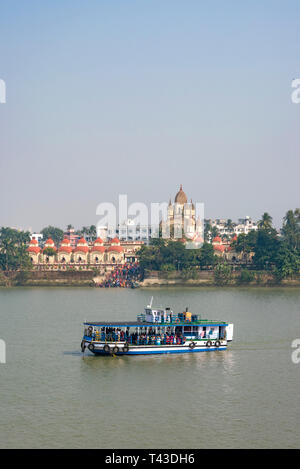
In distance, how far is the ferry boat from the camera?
32875 millimetres

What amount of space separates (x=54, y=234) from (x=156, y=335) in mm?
132138

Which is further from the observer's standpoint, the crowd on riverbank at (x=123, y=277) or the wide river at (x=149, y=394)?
the crowd on riverbank at (x=123, y=277)

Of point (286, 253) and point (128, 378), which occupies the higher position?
point (286, 253)

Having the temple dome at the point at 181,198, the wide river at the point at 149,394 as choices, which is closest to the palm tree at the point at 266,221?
the temple dome at the point at 181,198

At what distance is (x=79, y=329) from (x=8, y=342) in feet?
18.5

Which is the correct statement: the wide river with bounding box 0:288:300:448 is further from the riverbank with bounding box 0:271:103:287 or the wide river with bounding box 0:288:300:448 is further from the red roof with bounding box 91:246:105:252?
the red roof with bounding box 91:246:105:252

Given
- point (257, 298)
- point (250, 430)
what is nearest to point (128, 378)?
point (250, 430)

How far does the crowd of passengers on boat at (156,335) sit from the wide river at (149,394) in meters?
0.98

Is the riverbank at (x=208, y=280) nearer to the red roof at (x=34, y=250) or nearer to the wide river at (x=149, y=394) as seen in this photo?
the red roof at (x=34, y=250)

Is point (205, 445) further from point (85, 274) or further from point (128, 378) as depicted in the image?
point (85, 274)

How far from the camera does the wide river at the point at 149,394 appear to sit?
2180cm

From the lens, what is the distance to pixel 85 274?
3679 inches

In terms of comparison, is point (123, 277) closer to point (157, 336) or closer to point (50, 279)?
point (50, 279)

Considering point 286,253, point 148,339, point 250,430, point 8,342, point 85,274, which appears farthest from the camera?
point 85,274
